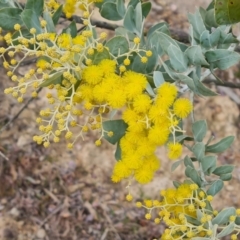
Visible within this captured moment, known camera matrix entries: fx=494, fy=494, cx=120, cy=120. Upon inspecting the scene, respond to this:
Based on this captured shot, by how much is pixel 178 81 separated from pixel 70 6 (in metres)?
0.35

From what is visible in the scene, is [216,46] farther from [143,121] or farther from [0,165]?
[0,165]

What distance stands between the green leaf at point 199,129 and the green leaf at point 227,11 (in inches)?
9.7

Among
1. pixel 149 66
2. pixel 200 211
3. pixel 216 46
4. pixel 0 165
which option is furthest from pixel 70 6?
pixel 0 165

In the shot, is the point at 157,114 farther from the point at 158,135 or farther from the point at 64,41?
the point at 64,41

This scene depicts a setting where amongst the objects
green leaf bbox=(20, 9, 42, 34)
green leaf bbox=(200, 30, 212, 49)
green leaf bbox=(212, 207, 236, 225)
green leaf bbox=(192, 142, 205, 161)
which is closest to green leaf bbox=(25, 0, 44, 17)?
green leaf bbox=(20, 9, 42, 34)

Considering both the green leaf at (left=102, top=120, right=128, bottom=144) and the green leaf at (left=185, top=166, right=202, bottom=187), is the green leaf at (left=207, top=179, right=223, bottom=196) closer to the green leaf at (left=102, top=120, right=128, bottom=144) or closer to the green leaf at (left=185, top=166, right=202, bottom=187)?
the green leaf at (left=185, top=166, right=202, bottom=187)

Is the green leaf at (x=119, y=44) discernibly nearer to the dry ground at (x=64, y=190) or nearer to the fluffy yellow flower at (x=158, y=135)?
the fluffy yellow flower at (x=158, y=135)

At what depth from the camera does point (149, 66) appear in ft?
3.75

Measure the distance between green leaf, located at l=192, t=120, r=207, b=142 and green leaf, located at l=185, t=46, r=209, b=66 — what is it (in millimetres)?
184

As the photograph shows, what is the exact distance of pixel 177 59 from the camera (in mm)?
1053

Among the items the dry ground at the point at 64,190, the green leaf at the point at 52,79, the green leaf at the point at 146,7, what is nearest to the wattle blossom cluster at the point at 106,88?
the green leaf at the point at 52,79

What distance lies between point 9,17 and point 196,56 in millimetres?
452

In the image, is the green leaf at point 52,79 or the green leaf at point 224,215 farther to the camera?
the green leaf at point 224,215

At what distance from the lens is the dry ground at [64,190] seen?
2.51 m
